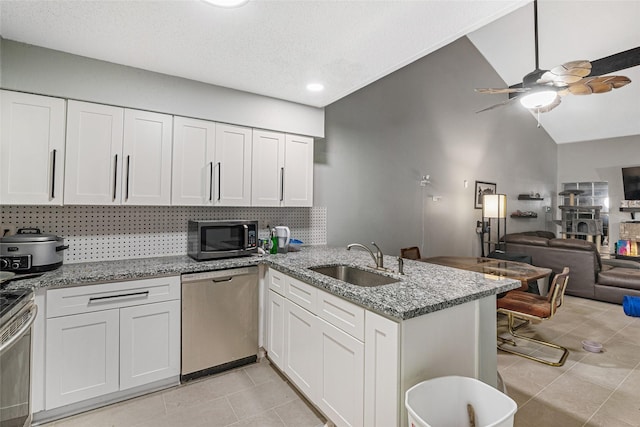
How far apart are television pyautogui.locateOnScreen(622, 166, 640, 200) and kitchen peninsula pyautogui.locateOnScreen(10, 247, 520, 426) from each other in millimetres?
7053

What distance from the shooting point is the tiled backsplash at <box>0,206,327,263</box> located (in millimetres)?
2246

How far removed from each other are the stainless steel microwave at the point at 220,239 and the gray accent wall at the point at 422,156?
3.76ft

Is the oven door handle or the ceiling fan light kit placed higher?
the ceiling fan light kit

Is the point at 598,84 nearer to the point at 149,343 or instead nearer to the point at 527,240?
the point at 527,240

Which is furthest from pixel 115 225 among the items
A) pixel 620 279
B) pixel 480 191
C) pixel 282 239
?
pixel 620 279

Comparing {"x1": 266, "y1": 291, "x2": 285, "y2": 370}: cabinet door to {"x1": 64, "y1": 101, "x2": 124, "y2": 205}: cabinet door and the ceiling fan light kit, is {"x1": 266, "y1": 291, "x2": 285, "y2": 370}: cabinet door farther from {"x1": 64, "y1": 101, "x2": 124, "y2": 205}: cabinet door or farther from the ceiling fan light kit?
the ceiling fan light kit

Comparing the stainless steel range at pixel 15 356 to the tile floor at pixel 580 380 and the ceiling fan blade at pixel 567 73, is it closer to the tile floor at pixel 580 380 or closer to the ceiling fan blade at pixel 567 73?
the tile floor at pixel 580 380

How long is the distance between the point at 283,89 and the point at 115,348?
95.5 inches

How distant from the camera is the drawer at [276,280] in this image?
231 centimetres

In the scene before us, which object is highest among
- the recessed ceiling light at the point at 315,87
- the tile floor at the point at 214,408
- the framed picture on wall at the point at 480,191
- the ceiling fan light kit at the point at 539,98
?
the ceiling fan light kit at the point at 539,98

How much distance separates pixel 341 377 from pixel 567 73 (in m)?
3.03

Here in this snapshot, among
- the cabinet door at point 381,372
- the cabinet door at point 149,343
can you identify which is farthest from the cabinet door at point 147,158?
the cabinet door at point 381,372

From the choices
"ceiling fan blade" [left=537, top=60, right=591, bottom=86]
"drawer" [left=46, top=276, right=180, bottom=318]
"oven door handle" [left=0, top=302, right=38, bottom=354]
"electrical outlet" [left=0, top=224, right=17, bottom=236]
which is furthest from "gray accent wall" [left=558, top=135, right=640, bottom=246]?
"electrical outlet" [left=0, top=224, right=17, bottom=236]

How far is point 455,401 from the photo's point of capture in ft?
4.64
